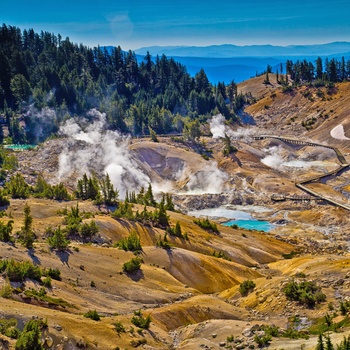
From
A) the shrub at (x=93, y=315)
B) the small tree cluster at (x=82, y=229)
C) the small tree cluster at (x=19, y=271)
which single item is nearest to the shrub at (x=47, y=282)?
the small tree cluster at (x=19, y=271)

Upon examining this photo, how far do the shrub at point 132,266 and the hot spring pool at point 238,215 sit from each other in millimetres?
45430

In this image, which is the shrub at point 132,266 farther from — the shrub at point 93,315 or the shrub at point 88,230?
the shrub at point 93,315

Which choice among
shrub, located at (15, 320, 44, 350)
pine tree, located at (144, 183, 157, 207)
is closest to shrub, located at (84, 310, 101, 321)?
shrub, located at (15, 320, 44, 350)

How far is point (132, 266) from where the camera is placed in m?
46.4

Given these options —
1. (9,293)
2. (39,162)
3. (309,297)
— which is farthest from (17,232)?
(39,162)

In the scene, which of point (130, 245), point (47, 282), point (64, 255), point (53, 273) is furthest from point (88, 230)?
point (47, 282)

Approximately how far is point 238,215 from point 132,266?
170ft

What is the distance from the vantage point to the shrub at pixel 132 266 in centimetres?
4628

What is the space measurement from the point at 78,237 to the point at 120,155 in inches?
2379

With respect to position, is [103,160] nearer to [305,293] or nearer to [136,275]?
[136,275]

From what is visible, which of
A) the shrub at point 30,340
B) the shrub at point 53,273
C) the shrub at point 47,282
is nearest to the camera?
the shrub at point 30,340

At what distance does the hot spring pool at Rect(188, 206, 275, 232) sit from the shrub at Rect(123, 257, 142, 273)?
45.4 metres

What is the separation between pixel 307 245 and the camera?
77562 millimetres

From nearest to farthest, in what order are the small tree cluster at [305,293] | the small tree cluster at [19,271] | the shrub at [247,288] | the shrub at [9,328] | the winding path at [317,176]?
the shrub at [9,328], the small tree cluster at [19,271], the small tree cluster at [305,293], the shrub at [247,288], the winding path at [317,176]
